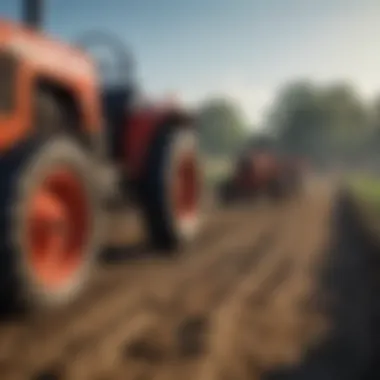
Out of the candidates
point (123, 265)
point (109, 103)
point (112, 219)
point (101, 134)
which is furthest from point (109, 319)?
point (112, 219)

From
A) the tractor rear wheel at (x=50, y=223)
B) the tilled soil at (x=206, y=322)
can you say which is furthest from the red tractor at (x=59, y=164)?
the tilled soil at (x=206, y=322)

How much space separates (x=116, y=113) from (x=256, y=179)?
8.81m

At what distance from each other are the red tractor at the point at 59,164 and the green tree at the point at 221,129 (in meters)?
105

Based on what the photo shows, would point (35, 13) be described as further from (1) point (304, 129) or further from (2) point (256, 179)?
(1) point (304, 129)

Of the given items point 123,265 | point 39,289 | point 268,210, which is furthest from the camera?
point 268,210

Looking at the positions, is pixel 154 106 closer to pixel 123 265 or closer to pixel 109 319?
pixel 123 265

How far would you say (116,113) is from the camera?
579 cm

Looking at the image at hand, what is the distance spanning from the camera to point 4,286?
315 centimetres

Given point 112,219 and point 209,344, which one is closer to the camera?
point 209,344

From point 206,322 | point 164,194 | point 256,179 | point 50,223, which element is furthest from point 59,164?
point 256,179

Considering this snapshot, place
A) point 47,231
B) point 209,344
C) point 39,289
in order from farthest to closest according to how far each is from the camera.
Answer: point 47,231 < point 39,289 < point 209,344

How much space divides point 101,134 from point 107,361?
2725 millimetres

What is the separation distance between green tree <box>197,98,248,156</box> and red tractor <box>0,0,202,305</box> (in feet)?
345

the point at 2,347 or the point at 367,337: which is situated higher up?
the point at 2,347
